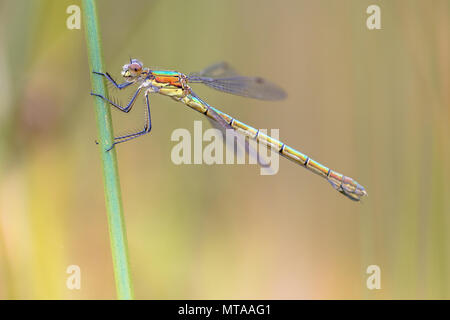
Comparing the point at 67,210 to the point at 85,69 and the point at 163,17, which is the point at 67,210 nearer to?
the point at 85,69

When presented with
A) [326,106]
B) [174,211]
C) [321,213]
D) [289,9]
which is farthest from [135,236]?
[289,9]

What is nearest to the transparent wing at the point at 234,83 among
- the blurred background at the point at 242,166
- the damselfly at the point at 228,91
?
the damselfly at the point at 228,91

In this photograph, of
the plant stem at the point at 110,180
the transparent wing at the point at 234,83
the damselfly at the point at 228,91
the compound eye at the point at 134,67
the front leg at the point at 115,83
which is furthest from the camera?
the transparent wing at the point at 234,83

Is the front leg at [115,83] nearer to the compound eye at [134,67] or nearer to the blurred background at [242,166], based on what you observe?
the compound eye at [134,67]

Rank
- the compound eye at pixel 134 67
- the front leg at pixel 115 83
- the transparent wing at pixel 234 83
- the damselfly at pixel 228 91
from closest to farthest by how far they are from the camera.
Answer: the front leg at pixel 115 83, the compound eye at pixel 134 67, the damselfly at pixel 228 91, the transparent wing at pixel 234 83

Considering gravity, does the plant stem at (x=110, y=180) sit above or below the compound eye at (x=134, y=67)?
below

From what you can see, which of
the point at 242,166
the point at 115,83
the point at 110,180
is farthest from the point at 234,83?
the point at 110,180

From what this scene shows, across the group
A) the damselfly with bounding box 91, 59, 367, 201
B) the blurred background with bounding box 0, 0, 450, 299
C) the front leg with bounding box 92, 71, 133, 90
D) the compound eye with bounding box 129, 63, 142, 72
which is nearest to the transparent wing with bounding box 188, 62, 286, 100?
the damselfly with bounding box 91, 59, 367, 201

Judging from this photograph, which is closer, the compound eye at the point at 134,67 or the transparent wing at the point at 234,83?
the compound eye at the point at 134,67
